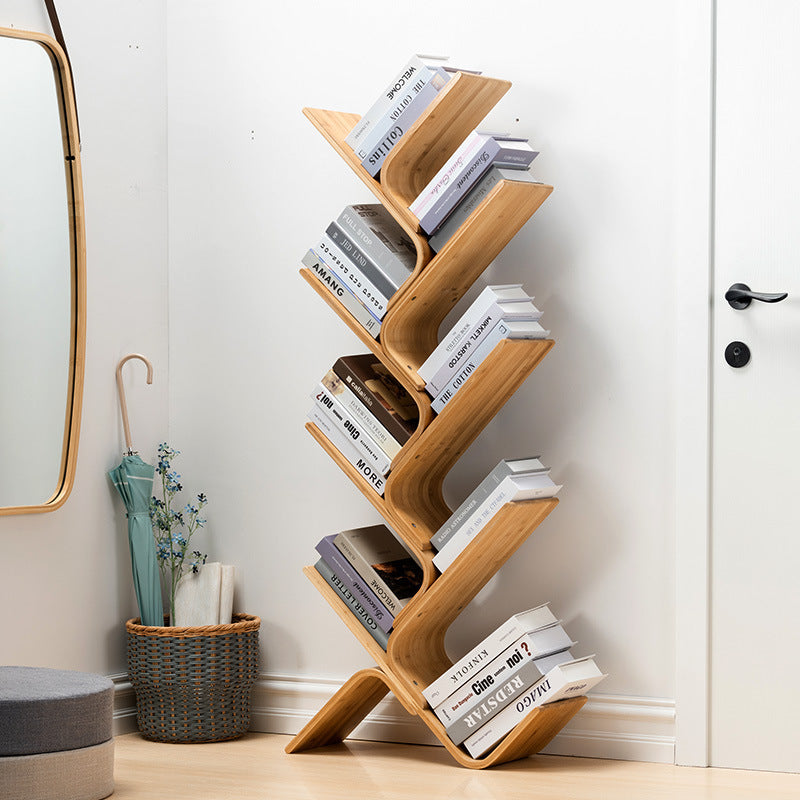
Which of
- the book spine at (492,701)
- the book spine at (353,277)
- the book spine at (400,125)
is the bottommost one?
the book spine at (492,701)

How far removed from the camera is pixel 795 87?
2.18 metres

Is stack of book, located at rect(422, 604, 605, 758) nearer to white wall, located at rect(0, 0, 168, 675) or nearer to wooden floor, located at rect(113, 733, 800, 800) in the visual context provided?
wooden floor, located at rect(113, 733, 800, 800)

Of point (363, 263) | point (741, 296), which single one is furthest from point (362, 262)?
point (741, 296)

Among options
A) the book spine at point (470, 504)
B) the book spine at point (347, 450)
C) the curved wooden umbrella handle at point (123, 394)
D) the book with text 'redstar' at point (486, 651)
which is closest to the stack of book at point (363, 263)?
the book spine at point (347, 450)

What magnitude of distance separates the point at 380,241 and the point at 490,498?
1.80ft

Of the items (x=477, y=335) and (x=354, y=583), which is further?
(x=354, y=583)

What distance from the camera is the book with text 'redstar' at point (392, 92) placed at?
2.17m

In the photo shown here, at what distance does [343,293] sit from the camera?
2.26m

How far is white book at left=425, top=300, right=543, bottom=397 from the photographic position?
2124 mm

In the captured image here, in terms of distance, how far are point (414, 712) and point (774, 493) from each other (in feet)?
2.68

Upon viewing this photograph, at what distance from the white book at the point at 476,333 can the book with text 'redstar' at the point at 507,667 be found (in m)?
0.51

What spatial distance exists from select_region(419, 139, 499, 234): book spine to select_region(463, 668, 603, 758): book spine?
2.87 ft

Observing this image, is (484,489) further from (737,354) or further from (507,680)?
(737,354)

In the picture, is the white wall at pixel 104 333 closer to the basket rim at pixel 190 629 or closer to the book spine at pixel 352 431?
the basket rim at pixel 190 629
